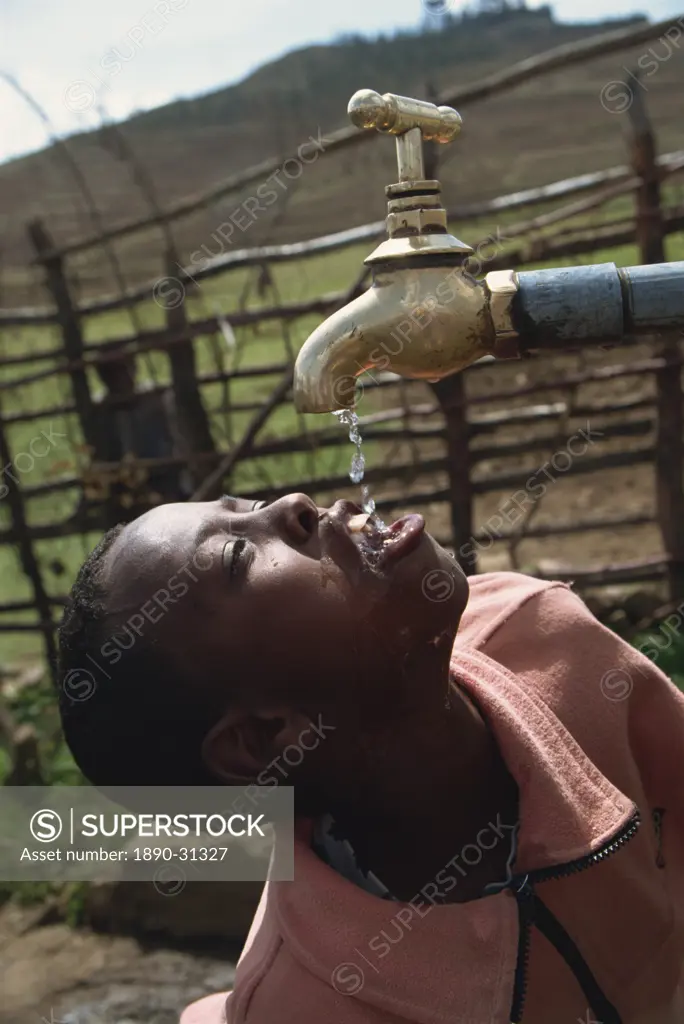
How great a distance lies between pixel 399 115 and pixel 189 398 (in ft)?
9.85

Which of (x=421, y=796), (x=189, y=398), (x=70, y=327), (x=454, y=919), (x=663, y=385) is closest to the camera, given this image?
(x=454, y=919)

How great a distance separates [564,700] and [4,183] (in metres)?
28.6

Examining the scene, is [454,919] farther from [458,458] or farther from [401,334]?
[458,458]

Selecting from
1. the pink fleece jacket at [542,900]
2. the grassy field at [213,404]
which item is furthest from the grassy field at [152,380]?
the pink fleece jacket at [542,900]

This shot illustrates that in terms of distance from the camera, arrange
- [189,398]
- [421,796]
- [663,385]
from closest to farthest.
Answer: [421,796], [663,385], [189,398]

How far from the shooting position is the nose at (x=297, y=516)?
123 centimetres

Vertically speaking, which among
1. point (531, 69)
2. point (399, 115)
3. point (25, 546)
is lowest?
point (25, 546)

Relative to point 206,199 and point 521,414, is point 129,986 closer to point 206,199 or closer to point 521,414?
point 521,414

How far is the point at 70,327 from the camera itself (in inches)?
161

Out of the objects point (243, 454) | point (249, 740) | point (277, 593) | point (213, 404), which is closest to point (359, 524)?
point (277, 593)

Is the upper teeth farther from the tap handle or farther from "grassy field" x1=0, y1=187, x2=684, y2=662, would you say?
"grassy field" x1=0, y1=187, x2=684, y2=662

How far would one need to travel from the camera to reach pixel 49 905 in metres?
3.16

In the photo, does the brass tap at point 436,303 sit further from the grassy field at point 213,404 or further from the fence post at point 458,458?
the fence post at point 458,458

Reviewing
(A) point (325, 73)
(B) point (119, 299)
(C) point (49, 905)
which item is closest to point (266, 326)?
(B) point (119, 299)
